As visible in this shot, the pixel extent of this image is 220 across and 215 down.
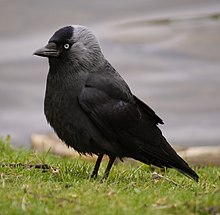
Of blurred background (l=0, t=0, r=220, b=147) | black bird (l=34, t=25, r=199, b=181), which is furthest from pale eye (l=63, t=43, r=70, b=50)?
blurred background (l=0, t=0, r=220, b=147)

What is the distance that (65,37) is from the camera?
22.6 feet

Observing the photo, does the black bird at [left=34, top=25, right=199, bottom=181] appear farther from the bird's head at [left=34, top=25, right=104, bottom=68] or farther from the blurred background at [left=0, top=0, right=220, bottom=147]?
the blurred background at [left=0, top=0, right=220, bottom=147]

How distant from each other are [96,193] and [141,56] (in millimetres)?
10069

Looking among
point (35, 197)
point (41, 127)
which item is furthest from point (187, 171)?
point (41, 127)

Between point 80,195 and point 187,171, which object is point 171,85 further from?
point 80,195

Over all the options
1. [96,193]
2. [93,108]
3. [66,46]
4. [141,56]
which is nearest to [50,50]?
[66,46]

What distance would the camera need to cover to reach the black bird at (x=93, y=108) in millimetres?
6664

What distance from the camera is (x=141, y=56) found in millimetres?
15664

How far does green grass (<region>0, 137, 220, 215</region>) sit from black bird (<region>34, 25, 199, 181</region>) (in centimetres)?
25

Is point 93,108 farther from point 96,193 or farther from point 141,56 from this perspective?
point 141,56

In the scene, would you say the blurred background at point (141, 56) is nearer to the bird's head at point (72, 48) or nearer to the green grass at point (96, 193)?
the bird's head at point (72, 48)

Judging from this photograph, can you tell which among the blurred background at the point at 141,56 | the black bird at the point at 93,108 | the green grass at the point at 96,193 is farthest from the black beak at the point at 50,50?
the blurred background at the point at 141,56

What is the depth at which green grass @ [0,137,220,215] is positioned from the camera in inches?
211

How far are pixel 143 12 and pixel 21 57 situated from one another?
397cm
